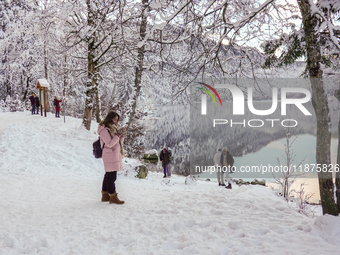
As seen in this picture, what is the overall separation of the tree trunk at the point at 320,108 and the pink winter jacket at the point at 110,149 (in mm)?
3223

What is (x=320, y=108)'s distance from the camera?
3.77 meters

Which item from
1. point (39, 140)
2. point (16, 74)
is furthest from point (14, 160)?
point (16, 74)

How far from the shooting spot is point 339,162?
3.61 m

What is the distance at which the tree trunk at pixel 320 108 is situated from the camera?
3740mm

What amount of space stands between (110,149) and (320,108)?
11.3 ft

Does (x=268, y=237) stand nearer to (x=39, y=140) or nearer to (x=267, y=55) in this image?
(x=267, y=55)

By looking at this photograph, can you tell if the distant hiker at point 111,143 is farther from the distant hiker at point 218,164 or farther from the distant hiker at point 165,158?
the distant hiker at point 165,158

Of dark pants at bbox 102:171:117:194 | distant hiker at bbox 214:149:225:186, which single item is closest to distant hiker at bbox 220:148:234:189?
distant hiker at bbox 214:149:225:186

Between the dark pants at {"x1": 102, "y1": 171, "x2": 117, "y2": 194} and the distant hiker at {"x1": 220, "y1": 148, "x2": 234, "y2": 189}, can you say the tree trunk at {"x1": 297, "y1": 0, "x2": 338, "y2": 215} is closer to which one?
the dark pants at {"x1": 102, "y1": 171, "x2": 117, "y2": 194}

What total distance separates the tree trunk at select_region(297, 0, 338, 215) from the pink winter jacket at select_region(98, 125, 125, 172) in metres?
3.22

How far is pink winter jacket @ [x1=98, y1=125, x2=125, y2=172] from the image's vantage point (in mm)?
4855

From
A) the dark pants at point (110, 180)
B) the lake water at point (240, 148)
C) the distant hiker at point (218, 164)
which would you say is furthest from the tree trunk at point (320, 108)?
the lake water at point (240, 148)

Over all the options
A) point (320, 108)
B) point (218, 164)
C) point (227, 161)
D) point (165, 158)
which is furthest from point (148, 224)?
point (165, 158)

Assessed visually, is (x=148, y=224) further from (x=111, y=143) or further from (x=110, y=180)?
(x=111, y=143)
